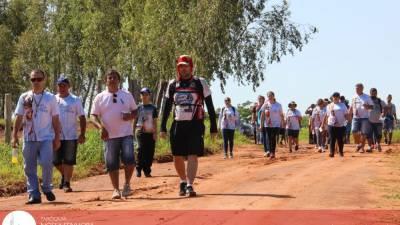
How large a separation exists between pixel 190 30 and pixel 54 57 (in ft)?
90.7

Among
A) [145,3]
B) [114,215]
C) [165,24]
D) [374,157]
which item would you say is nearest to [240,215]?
[114,215]

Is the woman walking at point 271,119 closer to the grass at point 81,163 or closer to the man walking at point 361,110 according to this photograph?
the man walking at point 361,110

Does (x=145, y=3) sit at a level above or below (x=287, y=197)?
above

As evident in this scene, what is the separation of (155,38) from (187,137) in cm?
2607

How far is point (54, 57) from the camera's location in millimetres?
59719

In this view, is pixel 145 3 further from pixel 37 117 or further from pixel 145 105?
pixel 37 117

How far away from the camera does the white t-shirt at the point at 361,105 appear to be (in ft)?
70.3

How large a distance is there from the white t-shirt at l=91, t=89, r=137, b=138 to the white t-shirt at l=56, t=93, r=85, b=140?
1.63 meters

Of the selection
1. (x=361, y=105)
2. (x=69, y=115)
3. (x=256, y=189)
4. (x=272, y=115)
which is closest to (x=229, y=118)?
(x=272, y=115)

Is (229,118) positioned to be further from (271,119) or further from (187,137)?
(187,137)

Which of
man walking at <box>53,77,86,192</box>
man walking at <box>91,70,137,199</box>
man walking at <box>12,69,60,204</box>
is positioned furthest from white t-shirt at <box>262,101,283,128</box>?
man walking at <box>12,69,60,204</box>

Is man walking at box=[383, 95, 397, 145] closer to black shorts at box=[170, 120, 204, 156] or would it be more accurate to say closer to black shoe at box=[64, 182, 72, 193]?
black shoe at box=[64, 182, 72, 193]

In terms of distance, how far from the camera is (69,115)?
43.1ft

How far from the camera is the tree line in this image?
115 feet
